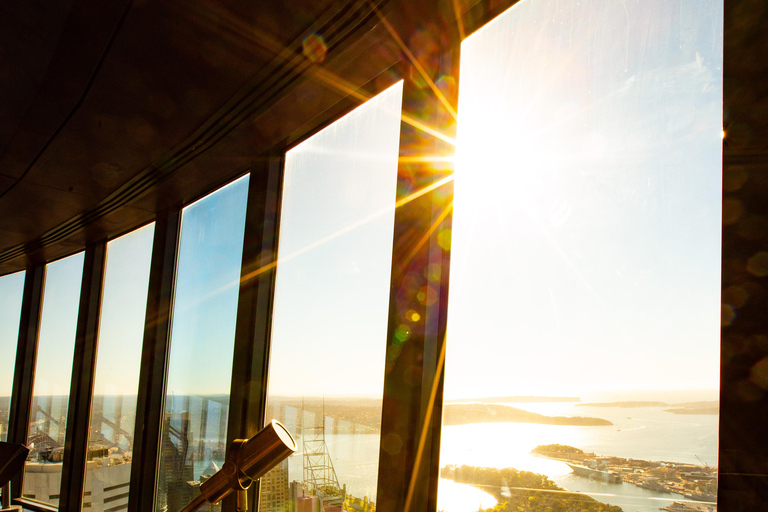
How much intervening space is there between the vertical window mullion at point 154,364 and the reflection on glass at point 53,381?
5.89 ft

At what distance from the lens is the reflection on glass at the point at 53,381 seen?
532 centimetres

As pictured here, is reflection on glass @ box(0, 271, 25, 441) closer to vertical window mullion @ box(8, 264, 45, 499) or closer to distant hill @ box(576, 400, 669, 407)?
vertical window mullion @ box(8, 264, 45, 499)

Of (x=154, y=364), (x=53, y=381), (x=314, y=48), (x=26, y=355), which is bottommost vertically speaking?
(x=53, y=381)

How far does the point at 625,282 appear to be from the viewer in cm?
142

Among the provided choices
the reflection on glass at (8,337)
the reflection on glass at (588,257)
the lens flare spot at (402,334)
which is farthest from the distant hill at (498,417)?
the reflection on glass at (8,337)

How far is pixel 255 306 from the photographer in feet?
9.84

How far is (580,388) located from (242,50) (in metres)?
1.97

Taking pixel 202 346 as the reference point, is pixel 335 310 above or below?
above

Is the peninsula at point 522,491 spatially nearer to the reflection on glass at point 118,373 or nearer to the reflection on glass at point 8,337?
the reflection on glass at point 118,373

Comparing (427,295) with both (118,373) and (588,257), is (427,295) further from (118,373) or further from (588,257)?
(118,373)

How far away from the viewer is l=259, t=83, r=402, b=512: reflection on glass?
7.38 ft

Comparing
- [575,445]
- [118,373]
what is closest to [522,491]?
[575,445]

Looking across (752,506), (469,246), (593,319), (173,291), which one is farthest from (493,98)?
(173,291)

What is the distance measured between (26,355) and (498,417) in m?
6.36
